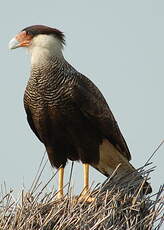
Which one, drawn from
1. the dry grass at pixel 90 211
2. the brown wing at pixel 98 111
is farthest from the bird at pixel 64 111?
the dry grass at pixel 90 211

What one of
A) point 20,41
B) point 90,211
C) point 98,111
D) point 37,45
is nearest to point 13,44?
point 20,41

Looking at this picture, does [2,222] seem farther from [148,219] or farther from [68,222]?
[148,219]

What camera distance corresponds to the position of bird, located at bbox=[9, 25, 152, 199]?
788cm

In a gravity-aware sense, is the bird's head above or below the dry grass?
above

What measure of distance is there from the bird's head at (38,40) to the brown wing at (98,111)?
50 centimetres

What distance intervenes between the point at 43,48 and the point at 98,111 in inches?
36.2

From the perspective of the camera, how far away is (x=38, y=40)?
27.2 ft

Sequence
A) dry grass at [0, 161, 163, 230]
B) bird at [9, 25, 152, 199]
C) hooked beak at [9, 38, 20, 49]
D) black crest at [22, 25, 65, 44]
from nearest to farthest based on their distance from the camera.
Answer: dry grass at [0, 161, 163, 230] < bird at [9, 25, 152, 199] < hooked beak at [9, 38, 20, 49] < black crest at [22, 25, 65, 44]

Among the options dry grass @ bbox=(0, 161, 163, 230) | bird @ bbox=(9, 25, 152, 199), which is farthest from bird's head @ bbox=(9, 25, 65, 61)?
dry grass @ bbox=(0, 161, 163, 230)

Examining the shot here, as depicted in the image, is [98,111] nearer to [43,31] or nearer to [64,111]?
[64,111]

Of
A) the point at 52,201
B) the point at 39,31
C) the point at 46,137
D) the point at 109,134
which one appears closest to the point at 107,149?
the point at 109,134

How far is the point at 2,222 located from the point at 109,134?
290cm

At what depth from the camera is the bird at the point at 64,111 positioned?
25.9 ft

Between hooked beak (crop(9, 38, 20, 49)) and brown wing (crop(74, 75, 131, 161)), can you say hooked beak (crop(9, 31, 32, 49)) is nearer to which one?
hooked beak (crop(9, 38, 20, 49))
